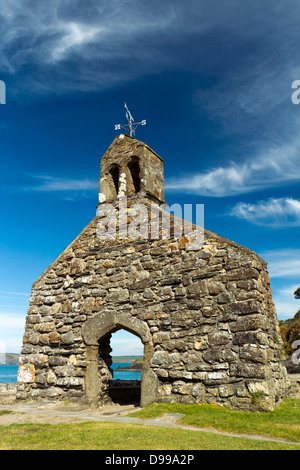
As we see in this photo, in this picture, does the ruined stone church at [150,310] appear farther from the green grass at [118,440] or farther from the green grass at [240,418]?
the green grass at [118,440]

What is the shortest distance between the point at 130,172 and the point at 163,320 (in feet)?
16.2

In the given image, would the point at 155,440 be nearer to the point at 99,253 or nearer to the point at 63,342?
the point at 63,342

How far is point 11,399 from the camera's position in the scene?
391 inches

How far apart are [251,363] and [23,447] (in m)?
4.47

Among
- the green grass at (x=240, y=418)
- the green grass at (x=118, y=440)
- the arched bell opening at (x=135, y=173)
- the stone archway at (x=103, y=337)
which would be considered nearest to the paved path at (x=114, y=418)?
the green grass at (x=240, y=418)

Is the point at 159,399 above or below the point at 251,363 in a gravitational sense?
Result: below

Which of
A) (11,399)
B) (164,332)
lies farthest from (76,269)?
(11,399)

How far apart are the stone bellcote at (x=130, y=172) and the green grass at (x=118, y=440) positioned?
629 cm

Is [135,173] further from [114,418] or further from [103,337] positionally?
[114,418]

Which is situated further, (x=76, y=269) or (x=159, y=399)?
(x=76, y=269)

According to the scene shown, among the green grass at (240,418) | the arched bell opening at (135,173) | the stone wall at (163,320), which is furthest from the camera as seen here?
the arched bell opening at (135,173)

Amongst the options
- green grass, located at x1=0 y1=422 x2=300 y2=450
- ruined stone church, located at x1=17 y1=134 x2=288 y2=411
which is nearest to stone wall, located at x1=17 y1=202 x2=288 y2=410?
ruined stone church, located at x1=17 y1=134 x2=288 y2=411

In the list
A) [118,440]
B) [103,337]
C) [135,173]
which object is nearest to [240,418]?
[118,440]

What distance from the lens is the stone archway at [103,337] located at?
26.0 ft
